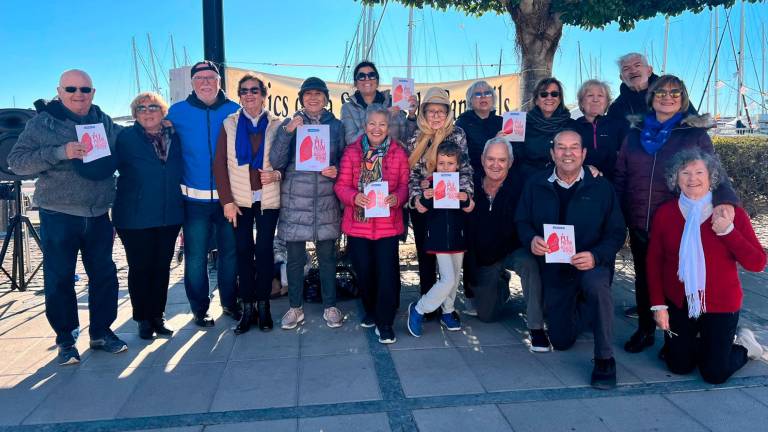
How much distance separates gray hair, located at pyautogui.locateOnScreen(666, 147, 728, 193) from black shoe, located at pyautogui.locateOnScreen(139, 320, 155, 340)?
4.24m

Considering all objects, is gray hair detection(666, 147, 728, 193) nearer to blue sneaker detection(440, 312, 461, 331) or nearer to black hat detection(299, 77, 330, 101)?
blue sneaker detection(440, 312, 461, 331)

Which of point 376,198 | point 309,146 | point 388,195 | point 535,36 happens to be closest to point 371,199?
point 376,198

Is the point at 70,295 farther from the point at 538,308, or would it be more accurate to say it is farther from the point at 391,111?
the point at 538,308

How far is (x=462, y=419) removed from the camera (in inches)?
126

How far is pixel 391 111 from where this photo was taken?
5062 mm

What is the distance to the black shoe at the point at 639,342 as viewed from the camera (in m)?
4.28

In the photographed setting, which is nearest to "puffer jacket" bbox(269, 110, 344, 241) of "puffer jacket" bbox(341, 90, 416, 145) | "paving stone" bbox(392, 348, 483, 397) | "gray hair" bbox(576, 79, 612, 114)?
"puffer jacket" bbox(341, 90, 416, 145)

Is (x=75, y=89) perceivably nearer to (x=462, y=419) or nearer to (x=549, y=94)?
(x=462, y=419)

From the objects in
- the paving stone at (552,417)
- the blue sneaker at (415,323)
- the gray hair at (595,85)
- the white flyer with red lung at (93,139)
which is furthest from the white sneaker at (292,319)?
the gray hair at (595,85)

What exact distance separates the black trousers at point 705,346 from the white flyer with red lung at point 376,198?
2.24 metres

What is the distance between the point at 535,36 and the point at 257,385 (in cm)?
522

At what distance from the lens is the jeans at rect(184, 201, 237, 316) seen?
468 cm

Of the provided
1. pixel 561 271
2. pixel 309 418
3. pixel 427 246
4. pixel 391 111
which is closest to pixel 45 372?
pixel 309 418

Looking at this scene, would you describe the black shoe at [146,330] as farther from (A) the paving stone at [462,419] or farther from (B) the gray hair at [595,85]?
(B) the gray hair at [595,85]
